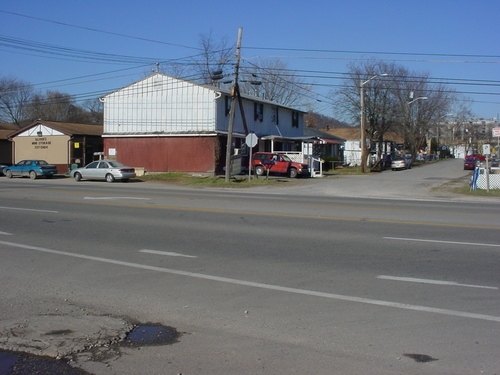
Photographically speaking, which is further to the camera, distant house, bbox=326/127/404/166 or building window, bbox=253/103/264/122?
distant house, bbox=326/127/404/166

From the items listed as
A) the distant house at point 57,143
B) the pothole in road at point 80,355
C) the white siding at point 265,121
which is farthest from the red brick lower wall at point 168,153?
the pothole in road at point 80,355

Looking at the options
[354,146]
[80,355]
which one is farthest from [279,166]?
[354,146]

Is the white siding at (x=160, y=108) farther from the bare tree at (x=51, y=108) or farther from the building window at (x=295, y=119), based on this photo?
the bare tree at (x=51, y=108)

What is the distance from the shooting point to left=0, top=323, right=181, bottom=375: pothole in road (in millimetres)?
5082

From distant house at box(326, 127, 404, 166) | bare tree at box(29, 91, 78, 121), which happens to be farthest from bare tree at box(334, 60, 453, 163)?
bare tree at box(29, 91, 78, 121)

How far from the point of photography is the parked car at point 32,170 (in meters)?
40.8

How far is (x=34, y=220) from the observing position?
15258 mm

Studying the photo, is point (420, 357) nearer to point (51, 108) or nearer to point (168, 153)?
point (168, 153)

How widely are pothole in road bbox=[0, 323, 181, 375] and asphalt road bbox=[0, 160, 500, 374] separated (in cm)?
6

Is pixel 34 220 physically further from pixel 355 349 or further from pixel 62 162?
pixel 62 162

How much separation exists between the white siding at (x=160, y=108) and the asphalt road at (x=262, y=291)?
85.7 feet

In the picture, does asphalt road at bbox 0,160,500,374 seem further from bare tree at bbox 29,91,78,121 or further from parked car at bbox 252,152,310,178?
bare tree at bbox 29,91,78,121

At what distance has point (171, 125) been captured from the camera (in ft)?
138

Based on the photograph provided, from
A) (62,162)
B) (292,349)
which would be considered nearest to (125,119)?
(62,162)
